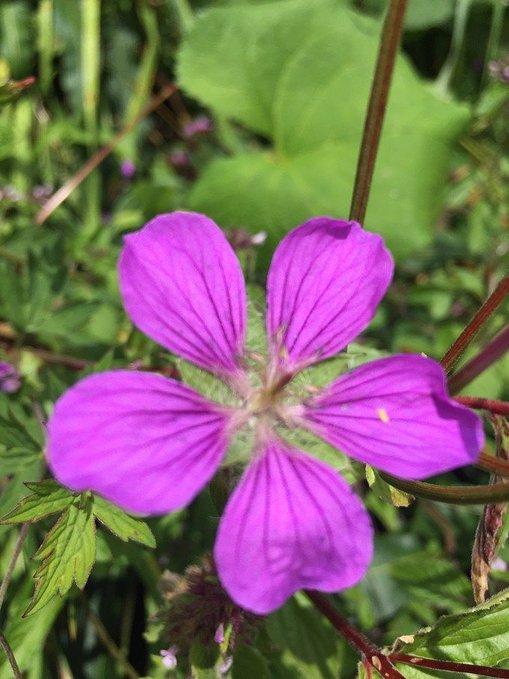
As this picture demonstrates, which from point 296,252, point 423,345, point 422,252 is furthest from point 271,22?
point 296,252

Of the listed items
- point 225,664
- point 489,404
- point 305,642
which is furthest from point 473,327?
point 305,642

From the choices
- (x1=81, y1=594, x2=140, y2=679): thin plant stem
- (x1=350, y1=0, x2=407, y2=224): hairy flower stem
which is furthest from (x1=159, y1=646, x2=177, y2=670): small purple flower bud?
(x1=350, y1=0, x2=407, y2=224): hairy flower stem

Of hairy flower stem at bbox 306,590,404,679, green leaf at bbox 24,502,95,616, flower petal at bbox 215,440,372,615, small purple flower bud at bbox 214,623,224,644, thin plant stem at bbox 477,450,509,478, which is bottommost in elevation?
small purple flower bud at bbox 214,623,224,644

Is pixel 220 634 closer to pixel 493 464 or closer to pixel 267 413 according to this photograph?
pixel 267 413

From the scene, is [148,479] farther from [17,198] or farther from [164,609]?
[17,198]

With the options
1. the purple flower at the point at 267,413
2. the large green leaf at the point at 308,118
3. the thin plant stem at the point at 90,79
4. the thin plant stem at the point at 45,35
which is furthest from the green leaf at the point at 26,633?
the thin plant stem at the point at 45,35

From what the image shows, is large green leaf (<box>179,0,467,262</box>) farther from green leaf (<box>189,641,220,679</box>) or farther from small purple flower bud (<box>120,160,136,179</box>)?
green leaf (<box>189,641,220,679</box>)
